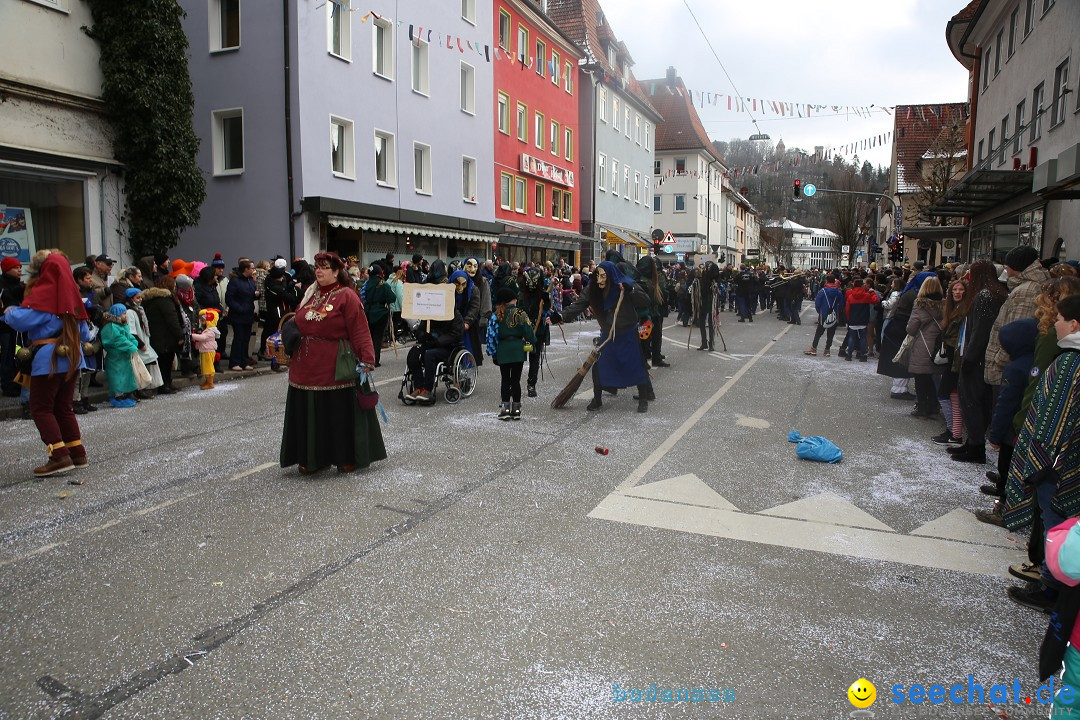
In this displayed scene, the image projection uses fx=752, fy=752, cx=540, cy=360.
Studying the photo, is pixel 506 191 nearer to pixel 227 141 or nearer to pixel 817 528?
pixel 227 141

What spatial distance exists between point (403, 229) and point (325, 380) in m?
17.9

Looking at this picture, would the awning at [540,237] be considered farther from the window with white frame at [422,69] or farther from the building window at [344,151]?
the building window at [344,151]

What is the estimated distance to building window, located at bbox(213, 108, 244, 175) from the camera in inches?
833

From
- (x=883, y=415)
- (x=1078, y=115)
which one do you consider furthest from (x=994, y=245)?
(x=883, y=415)

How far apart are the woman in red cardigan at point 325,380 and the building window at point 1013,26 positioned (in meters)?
23.5

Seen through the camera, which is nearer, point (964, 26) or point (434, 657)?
point (434, 657)

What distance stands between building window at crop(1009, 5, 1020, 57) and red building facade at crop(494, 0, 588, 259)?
638 inches

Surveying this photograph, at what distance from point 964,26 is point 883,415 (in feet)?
80.4

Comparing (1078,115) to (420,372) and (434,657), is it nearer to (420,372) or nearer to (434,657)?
(420,372)

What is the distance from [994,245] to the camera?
2273cm

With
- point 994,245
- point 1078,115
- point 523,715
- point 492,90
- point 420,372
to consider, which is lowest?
point 523,715

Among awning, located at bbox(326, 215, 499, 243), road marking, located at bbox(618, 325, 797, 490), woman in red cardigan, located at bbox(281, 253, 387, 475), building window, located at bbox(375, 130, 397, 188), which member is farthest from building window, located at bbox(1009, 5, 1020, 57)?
woman in red cardigan, located at bbox(281, 253, 387, 475)

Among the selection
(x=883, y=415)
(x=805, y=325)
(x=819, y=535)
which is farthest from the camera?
(x=805, y=325)

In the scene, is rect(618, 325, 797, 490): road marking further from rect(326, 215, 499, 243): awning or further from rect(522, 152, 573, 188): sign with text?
rect(522, 152, 573, 188): sign with text
